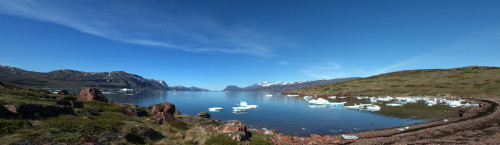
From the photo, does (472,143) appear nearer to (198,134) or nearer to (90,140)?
(198,134)

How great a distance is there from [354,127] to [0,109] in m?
38.0

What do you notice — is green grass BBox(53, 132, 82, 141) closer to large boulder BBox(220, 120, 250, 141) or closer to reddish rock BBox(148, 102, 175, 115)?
large boulder BBox(220, 120, 250, 141)

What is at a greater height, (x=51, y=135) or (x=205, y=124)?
(x=51, y=135)

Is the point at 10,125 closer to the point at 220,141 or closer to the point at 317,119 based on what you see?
the point at 220,141

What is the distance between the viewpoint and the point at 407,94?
94.4 metres

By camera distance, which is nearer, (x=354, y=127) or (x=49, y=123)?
(x=49, y=123)

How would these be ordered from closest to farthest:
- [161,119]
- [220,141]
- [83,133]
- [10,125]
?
[10,125] < [83,133] < [220,141] < [161,119]

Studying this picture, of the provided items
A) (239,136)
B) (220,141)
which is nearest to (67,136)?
(220,141)

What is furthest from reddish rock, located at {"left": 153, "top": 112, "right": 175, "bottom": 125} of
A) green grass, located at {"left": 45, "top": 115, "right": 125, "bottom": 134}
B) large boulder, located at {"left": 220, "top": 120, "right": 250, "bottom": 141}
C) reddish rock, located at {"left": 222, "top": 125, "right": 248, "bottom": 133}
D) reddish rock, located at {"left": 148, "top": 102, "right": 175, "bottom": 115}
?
reddish rock, located at {"left": 222, "top": 125, "right": 248, "bottom": 133}

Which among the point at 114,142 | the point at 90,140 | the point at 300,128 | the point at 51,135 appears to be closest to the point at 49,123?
the point at 51,135

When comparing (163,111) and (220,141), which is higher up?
(163,111)

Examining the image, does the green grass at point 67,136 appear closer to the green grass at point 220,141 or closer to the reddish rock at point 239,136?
the green grass at point 220,141

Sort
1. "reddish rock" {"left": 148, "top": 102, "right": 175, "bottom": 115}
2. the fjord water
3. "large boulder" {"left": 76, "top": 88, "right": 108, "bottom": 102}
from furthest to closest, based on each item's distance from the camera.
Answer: "large boulder" {"left": 76, "top": 88, "right": 108, "bottom": 102}, "reddish rock" {"left": 148, "top": 102, "right": 175, "bottom": 115}, the fjord water

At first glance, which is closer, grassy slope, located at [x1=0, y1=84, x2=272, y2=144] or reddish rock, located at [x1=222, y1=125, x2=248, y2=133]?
grassy slope, located at [x1=0, y1=84, x2=272, y2=144]
